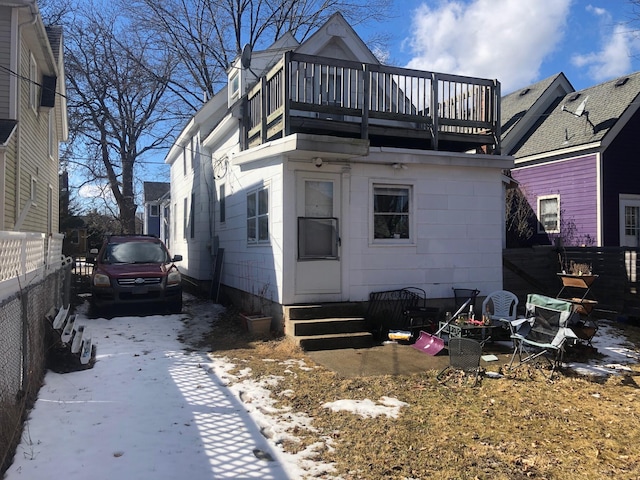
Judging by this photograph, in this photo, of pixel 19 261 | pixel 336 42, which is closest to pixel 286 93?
pixel 336 42

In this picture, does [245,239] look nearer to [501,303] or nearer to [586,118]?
[501,303]

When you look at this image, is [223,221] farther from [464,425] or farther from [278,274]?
[464,425]

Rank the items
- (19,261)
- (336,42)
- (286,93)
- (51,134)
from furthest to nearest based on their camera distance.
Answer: (51,134) → (336,42) → (286,93) → (19,261)

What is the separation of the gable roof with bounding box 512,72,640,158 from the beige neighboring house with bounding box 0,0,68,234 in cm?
1510

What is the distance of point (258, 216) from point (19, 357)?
536cm

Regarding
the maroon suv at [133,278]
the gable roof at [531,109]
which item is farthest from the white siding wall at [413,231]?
the gable roof at [531,109]

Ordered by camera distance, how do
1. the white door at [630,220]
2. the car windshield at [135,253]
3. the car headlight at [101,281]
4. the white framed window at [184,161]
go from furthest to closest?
1. the white framed window at [184,161]
2. the white door at [630,220]
3. the car windshield at [135,253]
4. the car headlight at [101,281]

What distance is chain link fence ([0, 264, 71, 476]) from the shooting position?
143 inches

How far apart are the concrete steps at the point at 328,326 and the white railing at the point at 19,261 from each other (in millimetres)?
3674

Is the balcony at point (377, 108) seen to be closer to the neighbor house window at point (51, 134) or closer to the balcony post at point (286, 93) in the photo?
the balcony post at point (286, 93)

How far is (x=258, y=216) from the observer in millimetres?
9266

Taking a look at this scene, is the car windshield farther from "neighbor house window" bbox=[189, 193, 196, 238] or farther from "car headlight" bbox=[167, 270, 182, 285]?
"neighbor house window" bbox=[189, 193, 196, 238]

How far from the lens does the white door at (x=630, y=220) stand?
1511 cm

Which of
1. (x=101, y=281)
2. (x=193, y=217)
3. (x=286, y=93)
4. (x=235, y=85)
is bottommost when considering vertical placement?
(x=101, y=281)
